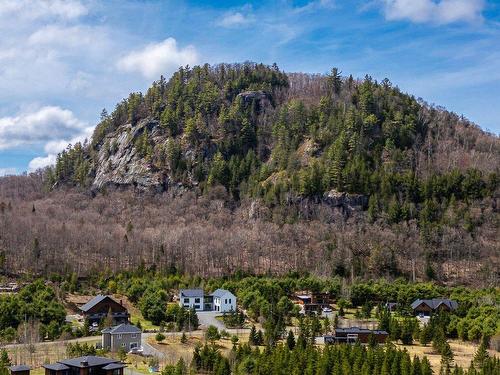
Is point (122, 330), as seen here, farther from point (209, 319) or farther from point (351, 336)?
point (351, 336)

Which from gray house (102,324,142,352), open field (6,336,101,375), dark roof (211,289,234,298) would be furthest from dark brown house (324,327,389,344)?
open field (6,336,101,375)

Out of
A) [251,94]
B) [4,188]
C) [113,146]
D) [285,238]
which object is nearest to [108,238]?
[285,238]

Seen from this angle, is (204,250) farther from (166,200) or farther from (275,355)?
(275,355)

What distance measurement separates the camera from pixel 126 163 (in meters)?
127

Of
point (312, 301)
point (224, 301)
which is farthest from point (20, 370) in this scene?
point (312, 301)

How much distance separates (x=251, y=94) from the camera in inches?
5576

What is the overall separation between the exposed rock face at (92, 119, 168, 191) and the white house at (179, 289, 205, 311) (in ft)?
177

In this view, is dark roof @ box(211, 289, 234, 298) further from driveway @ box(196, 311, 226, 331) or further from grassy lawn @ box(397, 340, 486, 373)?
grassy lawn @ box(397, 340, 486, 373)

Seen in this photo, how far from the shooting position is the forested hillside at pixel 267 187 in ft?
286

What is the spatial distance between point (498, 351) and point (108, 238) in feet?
183

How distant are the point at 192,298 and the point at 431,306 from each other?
25.9m

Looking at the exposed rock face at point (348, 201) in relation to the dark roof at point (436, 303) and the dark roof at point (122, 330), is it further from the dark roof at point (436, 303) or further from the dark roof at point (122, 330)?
the dark roof at point (122, 330)

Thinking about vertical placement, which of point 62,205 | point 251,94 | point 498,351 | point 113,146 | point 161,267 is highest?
point 251,94

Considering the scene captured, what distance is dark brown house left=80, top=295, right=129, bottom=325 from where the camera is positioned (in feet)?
192
